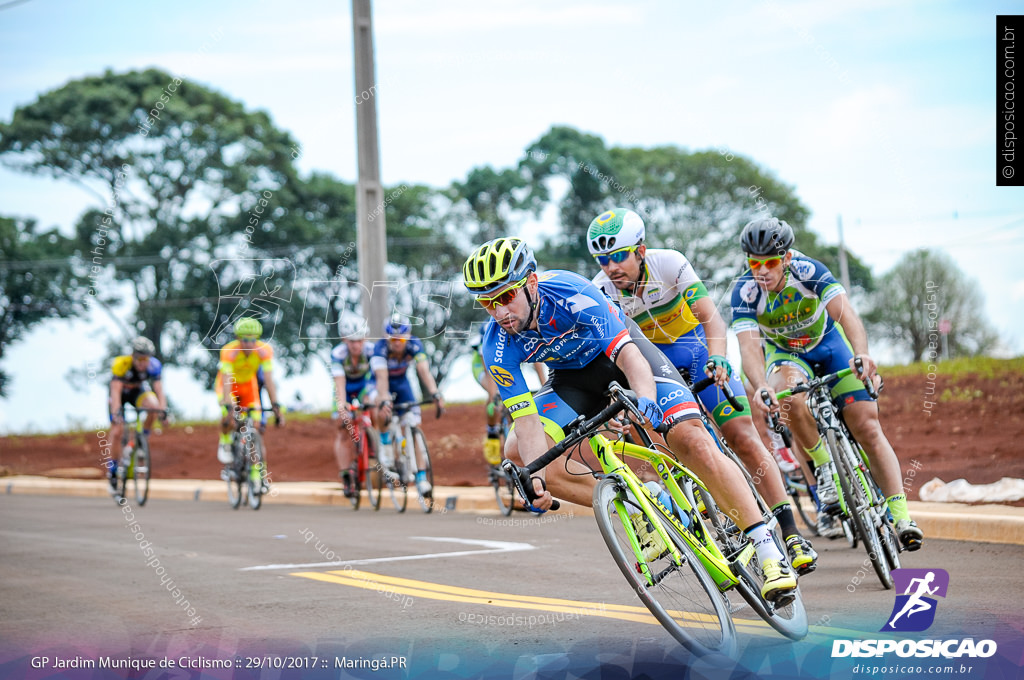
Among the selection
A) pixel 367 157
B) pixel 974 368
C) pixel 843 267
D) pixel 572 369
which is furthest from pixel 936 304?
pixel 572 369

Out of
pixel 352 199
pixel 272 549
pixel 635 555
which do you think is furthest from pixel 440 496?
pixel 352 199

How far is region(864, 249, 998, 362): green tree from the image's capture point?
117ft

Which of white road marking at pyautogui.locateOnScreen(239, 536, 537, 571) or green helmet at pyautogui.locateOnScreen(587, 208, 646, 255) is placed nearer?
green helmet at pyautogui.locateOnScreen(587, 208, 646, 255)

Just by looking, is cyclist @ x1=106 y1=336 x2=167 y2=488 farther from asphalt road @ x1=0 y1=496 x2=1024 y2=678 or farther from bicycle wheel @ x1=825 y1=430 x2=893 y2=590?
bicycle wheel @ x1=825 y1=430 x2=893 y2=590

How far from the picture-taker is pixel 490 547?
9531mm

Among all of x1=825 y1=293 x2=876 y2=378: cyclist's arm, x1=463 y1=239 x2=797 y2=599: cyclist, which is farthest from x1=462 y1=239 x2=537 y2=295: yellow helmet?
x1=825 y1=293 x2=876 y2=378: cyclist's arm

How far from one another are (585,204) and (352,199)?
275 inches

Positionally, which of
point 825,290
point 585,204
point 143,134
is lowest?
point 825,290

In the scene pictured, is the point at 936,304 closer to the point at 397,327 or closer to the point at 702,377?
the point at 397,327

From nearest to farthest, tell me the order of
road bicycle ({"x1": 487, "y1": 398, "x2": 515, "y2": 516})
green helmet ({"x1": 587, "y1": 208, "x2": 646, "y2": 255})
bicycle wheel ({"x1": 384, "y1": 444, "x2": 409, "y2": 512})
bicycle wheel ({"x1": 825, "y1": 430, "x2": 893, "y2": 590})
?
green helmet ({"x1": 587, "y1": 208, "x2": 646, "y2": 255}) < bicycle wheel ({"x1": 825, "y1": 430, "x2": 893, "y2": 590}) < road bicycle ({"x1": 487, "y1": 398, "x2": 515, "y2": 516}) < bicycle wheel ({"x1": 384, "y1": 444, "x2": 409, "y2": 512})

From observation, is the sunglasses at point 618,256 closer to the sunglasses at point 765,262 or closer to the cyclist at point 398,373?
the sunglasses at point 765,262

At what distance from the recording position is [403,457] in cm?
1330

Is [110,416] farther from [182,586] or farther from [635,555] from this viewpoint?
[635,555]

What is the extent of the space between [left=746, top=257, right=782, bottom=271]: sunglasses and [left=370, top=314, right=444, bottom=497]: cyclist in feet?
20.5
